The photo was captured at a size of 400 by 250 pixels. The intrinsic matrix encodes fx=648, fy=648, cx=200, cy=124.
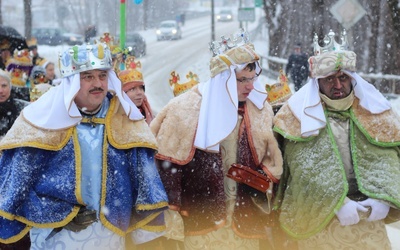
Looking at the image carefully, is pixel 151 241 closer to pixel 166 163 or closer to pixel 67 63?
pixel 166 163

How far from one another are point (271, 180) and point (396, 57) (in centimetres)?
1315

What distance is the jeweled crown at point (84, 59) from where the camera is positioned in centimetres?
378

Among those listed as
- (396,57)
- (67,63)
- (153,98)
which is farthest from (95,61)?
(153,98)

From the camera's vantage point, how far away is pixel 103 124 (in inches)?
152

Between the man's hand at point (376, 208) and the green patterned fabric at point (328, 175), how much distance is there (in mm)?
45

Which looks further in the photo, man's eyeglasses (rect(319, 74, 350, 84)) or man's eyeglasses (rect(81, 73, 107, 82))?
man's eyeglasses (rect(319, 74, 350, 84))

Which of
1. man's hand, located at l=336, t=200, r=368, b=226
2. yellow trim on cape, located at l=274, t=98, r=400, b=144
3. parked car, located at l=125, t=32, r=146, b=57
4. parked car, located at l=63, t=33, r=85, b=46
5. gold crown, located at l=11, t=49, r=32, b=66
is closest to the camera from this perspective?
man's hand, located at l=336, t=200, r=368, b=226

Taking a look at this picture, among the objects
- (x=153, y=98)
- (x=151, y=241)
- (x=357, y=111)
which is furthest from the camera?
(x=153, y=98)

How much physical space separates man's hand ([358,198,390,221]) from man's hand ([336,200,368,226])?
4cm

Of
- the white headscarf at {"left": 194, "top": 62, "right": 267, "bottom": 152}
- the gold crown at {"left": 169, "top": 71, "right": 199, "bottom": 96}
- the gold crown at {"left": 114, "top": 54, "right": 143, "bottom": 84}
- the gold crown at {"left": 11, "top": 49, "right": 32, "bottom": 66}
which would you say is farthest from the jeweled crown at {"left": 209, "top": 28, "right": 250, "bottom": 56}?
the gold crown at {"left": 11, "top": 49, "right": 32, "bottom": 66}

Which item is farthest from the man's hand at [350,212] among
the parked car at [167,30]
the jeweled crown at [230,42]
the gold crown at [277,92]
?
the parked car at [167,30]

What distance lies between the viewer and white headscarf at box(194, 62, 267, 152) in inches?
167

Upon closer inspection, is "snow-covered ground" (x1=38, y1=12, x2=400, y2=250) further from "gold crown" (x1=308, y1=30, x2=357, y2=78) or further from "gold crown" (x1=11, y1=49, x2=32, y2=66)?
"gold crown" (x1=308, y1=30, x2=357, y2=78)

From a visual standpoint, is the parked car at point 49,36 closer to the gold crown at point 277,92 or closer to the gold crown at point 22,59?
the gold crown at point 22,59
